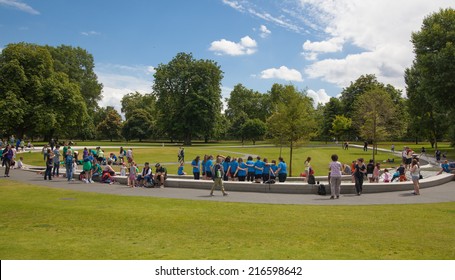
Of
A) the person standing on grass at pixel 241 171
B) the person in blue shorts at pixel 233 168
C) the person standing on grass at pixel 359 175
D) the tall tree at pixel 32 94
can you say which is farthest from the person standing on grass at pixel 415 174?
the tall tree at pixel 32 94

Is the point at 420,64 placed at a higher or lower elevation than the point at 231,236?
higher

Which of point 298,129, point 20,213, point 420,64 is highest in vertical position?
point 420,64

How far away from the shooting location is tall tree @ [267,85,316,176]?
27.7m

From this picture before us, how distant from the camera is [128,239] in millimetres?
7797

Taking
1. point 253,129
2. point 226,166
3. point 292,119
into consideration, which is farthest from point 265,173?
point 253,129

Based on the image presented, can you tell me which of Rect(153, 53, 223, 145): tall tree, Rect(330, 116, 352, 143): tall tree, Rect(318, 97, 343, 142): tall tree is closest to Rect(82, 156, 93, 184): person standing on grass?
Rect(153, 53, 223, 145): tall tree

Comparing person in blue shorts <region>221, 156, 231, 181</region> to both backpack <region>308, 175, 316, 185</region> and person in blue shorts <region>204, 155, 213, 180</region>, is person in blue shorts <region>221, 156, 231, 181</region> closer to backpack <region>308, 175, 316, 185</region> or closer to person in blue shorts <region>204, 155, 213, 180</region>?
person in blue shorts <region>204, 155, 213, 180</region>

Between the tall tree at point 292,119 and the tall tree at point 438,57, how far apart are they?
1745 centimetres

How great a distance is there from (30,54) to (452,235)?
56314 mm

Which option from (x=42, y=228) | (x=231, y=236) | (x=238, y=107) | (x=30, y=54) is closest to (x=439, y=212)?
(x=231, y=236)

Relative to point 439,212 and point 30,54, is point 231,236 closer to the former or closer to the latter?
point 439,212

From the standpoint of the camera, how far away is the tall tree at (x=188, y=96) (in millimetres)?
71375

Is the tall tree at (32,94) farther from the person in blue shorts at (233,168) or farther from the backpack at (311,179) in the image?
the backpack at (311,179)

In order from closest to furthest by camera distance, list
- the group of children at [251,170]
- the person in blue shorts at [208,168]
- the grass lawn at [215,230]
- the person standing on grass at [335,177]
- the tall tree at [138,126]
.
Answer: the grass lawn at [215,230] → the person standing on grass at [335,177] → the group of children at [251,170] → the person in blue shorts at [208,168] → the tall tree at [138,126]
